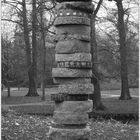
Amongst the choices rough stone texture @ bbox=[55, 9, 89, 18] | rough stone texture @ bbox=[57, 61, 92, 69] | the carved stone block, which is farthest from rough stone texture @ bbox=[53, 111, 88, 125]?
rough stone texture @ bbox=[55, 9, 89, 18]

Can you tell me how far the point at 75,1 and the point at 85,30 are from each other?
53 centimetres

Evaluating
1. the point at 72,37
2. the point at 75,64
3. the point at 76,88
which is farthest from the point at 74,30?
the point at 76,88

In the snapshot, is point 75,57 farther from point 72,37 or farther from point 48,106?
point 48,106

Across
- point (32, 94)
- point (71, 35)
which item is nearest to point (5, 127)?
point (71, 35)

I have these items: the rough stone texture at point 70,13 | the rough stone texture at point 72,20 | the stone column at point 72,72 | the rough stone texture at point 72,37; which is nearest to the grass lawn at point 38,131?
the stone column at point 72,72

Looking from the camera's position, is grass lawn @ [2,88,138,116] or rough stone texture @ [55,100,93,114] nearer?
rough stone texture @ [55,100,93,114]

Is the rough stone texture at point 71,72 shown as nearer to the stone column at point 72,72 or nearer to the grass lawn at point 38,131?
the stone column at point 72,72

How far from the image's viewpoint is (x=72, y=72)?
235 inches

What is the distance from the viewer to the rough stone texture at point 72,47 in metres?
5.96

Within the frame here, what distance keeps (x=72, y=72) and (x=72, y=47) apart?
43cm

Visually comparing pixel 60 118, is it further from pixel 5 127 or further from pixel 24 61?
pixel 24 61

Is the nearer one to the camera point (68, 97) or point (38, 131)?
point (68, 97)

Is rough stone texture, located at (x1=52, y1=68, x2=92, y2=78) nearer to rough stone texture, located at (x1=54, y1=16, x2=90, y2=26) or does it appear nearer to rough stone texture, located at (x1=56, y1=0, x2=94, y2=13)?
rough stone texture, located at (x1=54, y1=16, x2=90, y2=26)

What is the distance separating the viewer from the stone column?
592 centimetres
